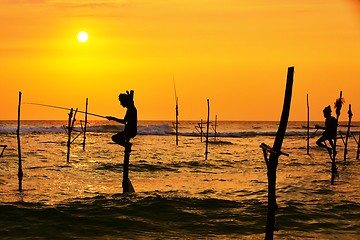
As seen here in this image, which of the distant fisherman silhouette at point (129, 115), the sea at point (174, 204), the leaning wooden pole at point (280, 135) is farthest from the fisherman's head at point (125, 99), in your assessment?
the leaning wooden pole at point (280, 135)

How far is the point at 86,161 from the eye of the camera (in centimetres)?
2834

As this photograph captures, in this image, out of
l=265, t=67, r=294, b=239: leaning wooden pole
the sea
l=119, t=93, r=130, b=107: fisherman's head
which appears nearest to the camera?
l=265, t=67, r=294, b=239: leaning wooden pole

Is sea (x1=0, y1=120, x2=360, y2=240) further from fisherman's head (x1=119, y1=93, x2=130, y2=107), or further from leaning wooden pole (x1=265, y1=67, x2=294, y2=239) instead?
leaning wooden pole (x1=265, y1=67, x2=294, y2=239)

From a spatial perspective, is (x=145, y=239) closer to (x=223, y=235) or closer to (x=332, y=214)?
(x=223, y=235)

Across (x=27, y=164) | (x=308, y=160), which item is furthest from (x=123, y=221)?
(x=308, y=160)

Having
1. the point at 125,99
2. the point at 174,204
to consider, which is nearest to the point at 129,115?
the point at 125,99

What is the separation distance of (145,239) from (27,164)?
1482 centimetres

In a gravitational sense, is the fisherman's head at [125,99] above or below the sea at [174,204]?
above

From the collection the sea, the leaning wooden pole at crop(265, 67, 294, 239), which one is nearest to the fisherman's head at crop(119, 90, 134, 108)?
the sea

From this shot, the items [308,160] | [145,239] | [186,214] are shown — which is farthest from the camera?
[308,160]

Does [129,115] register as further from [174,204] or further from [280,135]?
[280,135]

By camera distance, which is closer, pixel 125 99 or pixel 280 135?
pixel 280 135

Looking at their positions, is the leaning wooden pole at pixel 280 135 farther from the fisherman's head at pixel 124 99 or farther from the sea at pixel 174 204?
the fisherman's head at pixel 124 99

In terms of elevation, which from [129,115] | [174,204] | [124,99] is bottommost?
[174,204]
